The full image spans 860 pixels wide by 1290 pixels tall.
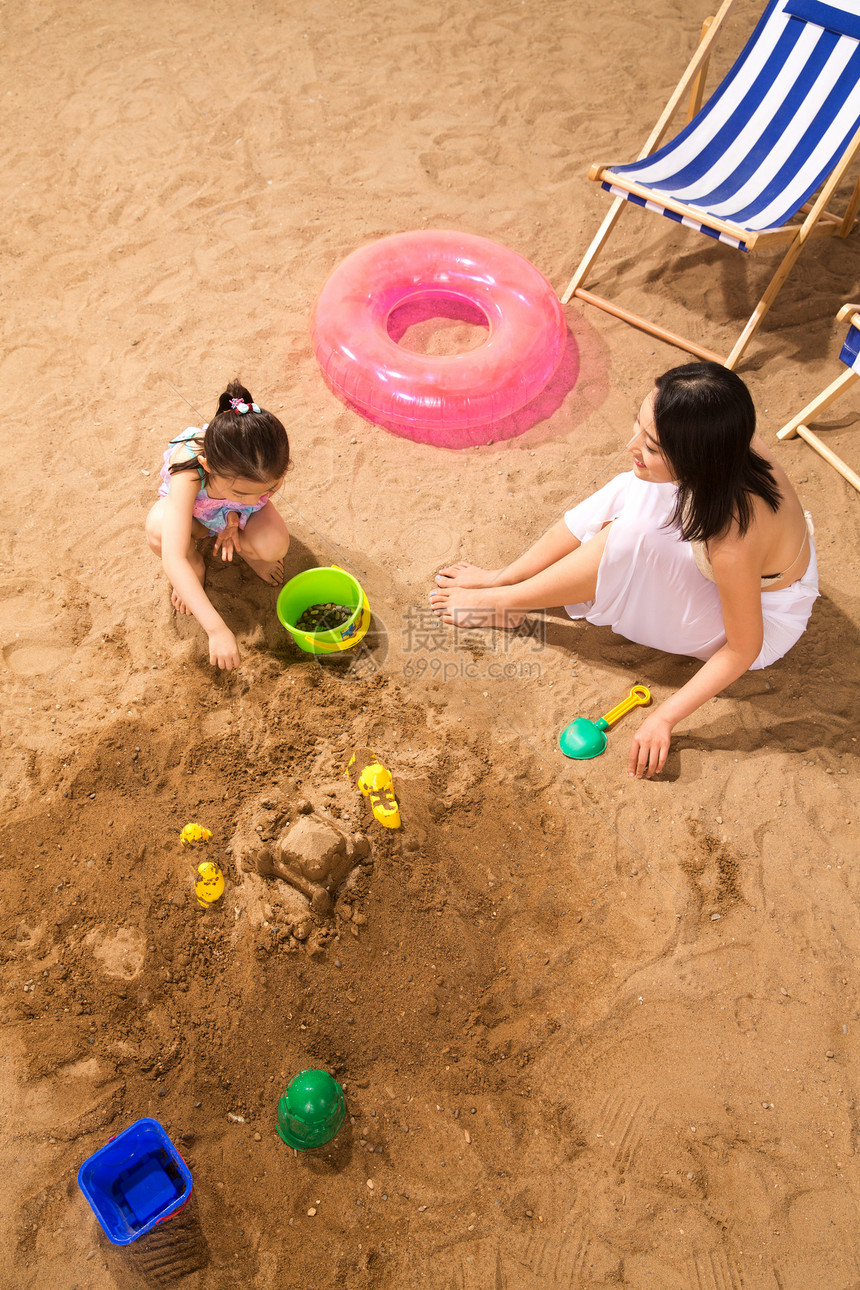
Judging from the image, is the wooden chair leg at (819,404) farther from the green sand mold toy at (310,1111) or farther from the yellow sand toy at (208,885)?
the green sand mold toy at (310,1111)

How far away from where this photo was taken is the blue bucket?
6.21ft

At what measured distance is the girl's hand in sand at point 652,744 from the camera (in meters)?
2.69

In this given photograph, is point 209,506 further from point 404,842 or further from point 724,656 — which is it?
point 724,656

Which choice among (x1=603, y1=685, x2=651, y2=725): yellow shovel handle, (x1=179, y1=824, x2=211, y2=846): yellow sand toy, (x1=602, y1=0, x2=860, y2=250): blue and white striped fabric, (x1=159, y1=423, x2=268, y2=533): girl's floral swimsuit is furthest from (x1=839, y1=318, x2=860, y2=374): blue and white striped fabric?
(x1=179, y1=824, x2=211, y2=846): yellow sand toy

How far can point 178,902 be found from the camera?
247 cm

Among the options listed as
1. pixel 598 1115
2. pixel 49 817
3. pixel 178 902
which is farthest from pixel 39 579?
pixel 598 1115

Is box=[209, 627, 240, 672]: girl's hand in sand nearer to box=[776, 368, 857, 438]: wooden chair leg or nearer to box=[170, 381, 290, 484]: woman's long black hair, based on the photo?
box=[170, 381, 290, 484]: woman's long black hair

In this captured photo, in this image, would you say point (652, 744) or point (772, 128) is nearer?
point (652, 744)

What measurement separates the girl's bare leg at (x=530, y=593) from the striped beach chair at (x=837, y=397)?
1.59 metres

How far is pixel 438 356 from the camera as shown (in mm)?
4004

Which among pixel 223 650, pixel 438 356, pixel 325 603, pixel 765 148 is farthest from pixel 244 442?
pixel 765 148

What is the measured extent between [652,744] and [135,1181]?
6.33 feet

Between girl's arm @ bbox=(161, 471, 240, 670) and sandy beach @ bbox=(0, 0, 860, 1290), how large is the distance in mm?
254

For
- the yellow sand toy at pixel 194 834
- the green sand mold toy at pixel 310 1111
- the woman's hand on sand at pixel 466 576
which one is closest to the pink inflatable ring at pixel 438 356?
the woman's hand on sand at pixel 466 576
